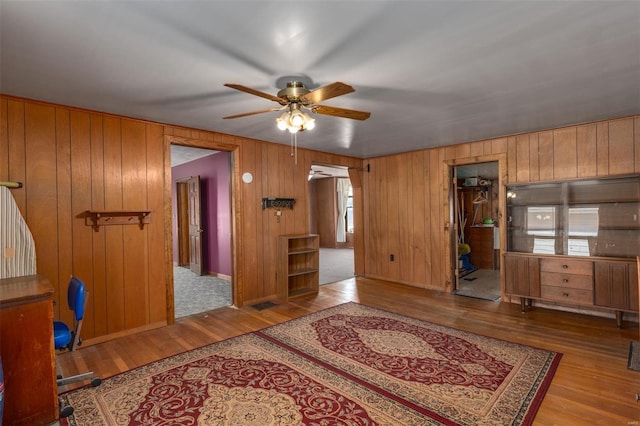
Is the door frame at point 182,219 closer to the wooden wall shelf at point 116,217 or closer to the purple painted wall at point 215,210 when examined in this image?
the purple painted wall at point 215,210

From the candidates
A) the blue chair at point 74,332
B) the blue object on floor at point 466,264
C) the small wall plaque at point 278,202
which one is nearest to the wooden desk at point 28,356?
the blue chair at point 74,332

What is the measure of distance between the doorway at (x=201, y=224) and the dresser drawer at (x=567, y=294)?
437 cm

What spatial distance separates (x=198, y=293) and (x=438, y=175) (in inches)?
173

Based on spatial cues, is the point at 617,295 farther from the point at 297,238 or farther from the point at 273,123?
the point at 273,123

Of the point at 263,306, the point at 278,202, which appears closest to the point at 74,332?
the point at 263,306

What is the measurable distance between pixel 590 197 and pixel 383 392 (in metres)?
3.60

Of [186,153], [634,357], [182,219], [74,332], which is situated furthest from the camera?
[182,219]

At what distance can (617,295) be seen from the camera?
337 cm

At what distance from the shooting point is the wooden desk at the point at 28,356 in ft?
6.20

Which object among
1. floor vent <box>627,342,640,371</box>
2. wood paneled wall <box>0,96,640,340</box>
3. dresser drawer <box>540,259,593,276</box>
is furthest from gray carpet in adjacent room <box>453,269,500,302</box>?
floor vent <box>627,342,640,371</box>

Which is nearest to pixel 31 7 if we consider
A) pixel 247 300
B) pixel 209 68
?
pixel 209 68

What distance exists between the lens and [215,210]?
6.28 m

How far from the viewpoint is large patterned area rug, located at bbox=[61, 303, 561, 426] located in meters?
2.04

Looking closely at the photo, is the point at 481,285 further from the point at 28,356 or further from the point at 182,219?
the point at 182,219
